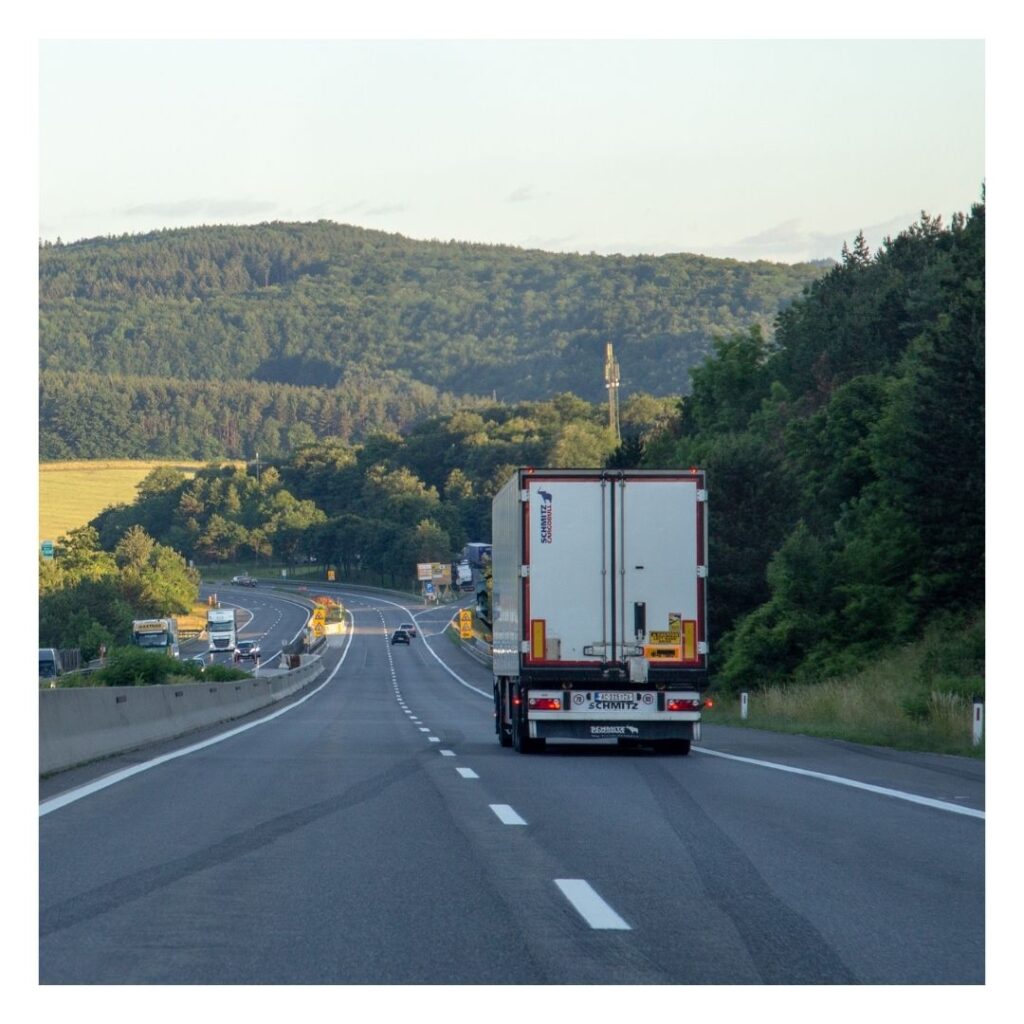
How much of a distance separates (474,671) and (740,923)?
315 feet

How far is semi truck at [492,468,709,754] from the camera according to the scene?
75.1ft

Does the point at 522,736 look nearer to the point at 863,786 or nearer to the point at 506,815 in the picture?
the point at 863,786

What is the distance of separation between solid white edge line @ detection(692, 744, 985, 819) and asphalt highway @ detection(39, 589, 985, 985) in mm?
36

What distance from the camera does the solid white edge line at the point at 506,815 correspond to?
45.6 feet

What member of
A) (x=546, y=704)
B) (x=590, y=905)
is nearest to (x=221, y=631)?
(x=546, y=704)

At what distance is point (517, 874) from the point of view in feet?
35.2

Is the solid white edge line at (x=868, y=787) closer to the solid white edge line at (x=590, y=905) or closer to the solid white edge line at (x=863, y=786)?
the solid white edge line at (x=863, y=786)

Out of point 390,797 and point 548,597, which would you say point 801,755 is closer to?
point 548,597

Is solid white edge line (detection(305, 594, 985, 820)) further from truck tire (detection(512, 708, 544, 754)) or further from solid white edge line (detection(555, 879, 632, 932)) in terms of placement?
solid white edge line (detection(555, 879, 632, 932))

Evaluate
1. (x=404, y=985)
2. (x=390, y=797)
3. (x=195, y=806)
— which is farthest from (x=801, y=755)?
(x=404, y=985)

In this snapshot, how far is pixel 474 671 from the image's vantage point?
4117 inches

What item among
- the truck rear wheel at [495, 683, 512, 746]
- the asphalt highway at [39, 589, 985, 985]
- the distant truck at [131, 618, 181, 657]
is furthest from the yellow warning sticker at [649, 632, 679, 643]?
the distant truck at [131, 618, 181, 657]

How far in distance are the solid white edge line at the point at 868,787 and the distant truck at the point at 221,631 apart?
107972 mm
